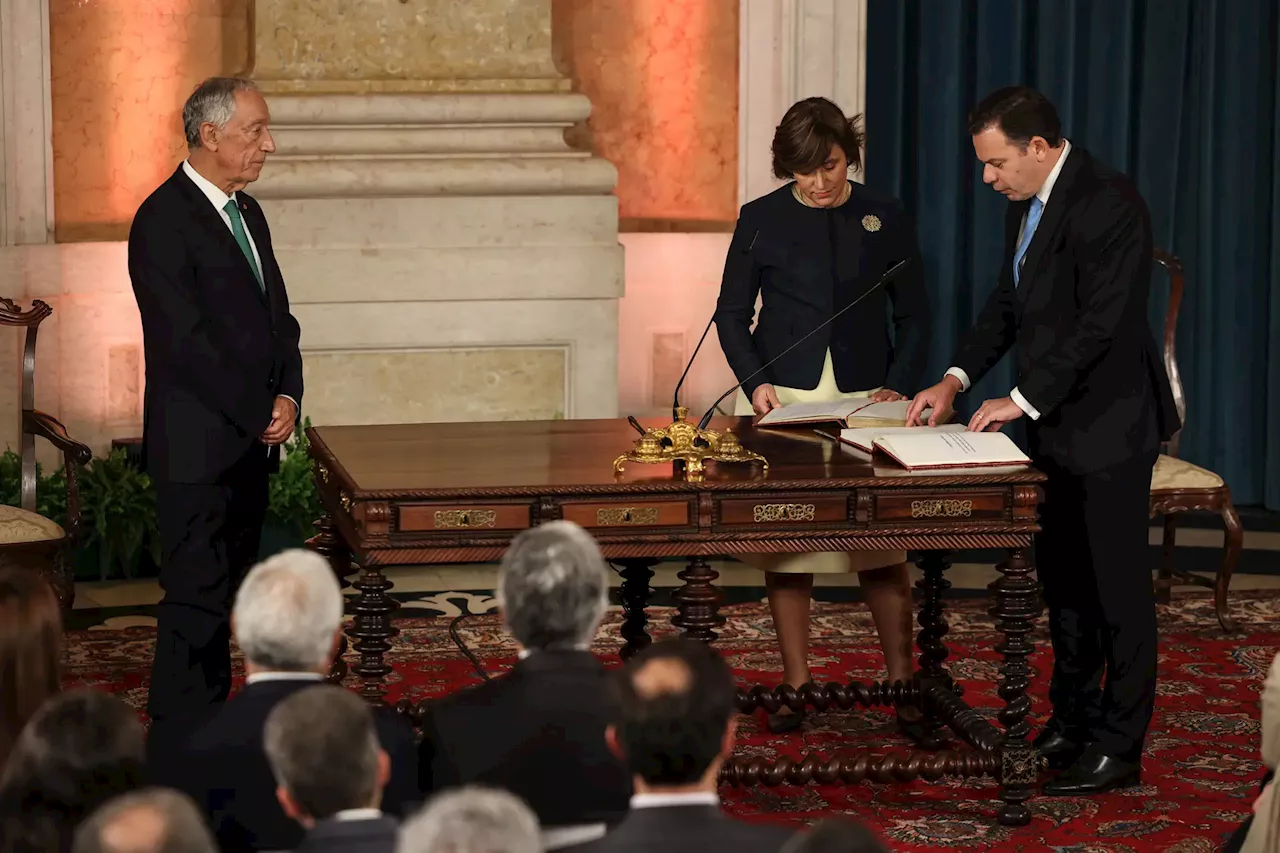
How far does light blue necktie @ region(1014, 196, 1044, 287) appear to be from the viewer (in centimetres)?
456

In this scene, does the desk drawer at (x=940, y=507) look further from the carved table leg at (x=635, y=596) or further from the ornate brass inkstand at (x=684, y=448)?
the carved table leg at (x=635, y=596)

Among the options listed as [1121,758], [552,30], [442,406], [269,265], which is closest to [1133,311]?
[1121,758]

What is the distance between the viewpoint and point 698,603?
4.30 m

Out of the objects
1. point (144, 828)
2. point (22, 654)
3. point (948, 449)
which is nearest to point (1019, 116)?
point (948, 449)

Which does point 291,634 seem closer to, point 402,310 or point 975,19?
point 402,310

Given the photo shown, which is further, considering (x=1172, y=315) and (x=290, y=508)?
(x=290, y=508)

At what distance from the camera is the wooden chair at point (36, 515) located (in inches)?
211

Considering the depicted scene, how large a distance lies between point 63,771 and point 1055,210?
2791 millimetres

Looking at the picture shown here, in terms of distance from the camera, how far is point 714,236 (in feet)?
25.8

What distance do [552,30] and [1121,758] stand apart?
420 cm

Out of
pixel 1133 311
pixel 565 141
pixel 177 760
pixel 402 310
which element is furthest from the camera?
pixel 565 141

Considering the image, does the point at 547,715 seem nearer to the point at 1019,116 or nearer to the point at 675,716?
the point at 675,716

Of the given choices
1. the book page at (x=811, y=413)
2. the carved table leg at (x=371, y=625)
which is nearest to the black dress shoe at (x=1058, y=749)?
the book page at (x=811, y=413)

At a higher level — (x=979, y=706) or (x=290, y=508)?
(x=290, y=508)
